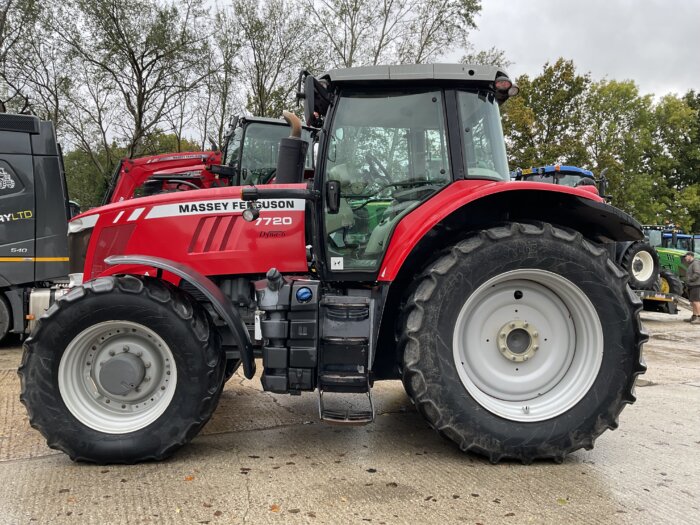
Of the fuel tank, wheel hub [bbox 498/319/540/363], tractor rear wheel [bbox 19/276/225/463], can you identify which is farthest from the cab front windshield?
tractor rear wheel [bbox 19/276/225/463]

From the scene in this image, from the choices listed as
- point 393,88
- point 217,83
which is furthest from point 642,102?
point 393,88

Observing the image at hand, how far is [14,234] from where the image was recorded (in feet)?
22.8

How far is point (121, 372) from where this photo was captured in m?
3.11

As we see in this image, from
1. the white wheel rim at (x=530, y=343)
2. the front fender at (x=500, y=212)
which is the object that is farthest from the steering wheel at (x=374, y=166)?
the white wheel rim at (x=530, y=343)

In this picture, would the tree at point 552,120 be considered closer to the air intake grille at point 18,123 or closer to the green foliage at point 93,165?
the green foliage at point 93,165

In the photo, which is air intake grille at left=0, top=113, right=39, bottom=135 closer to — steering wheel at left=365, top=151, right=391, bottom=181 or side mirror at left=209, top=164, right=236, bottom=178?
side mirror at left=209, top=164, right=236, bottom=178

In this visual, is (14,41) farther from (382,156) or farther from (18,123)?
(382,156)

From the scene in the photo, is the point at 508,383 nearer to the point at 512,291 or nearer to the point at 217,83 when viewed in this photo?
the point at 512,291

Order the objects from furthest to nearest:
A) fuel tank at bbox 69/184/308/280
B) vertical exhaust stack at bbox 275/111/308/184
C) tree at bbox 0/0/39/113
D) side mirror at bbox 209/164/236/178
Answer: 1. tree at bbox 0/0/39/113
2. side mirror at bbox 209/164/236/178
3. vertical exhaust stack at bbox 275/111/308/184
4. fuel tank at bbox 69/184/308/280

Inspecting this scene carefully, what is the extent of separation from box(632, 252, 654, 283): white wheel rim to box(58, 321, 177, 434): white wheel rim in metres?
11.9

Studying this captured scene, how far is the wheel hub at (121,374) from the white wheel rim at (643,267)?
12014 mm

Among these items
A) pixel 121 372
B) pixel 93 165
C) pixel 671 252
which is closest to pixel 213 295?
pixel 121 372

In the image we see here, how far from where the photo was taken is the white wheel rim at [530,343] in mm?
3148

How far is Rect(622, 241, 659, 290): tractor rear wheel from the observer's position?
12.0 metres
